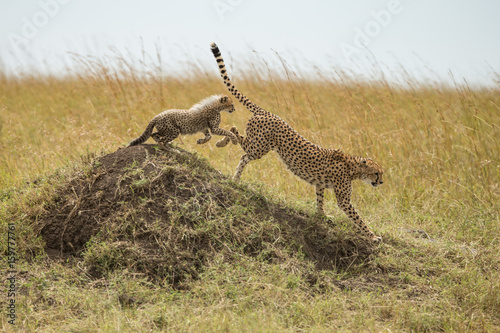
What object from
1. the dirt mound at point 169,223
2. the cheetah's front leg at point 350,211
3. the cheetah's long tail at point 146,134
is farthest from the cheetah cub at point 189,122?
the cheetah's front leg at point 350,211

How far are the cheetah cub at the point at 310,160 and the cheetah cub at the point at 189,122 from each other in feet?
0.74

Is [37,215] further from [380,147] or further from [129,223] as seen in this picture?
[380,147]

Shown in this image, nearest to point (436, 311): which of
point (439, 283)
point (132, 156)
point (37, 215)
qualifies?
point (439, 283)

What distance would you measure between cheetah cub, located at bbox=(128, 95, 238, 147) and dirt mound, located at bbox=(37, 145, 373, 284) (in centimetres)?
16

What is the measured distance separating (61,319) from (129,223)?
1.09 meters

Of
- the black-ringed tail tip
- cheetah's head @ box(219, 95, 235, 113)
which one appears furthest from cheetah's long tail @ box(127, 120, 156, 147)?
the black-ringed tail tip

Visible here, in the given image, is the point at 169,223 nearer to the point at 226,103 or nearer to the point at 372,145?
the point at 226,103

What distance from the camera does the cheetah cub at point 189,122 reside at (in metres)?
5.35

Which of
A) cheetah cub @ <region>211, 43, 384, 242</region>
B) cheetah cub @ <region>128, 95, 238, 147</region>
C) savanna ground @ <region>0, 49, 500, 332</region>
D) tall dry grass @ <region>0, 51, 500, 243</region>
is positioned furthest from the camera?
tall dry grass @ <region>0, 51, 500, 243</region>

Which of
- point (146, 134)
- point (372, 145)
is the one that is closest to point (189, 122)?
point (146, 134)

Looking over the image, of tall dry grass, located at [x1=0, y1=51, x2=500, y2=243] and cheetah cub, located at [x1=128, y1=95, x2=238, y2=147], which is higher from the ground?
cheetah cub, located at [x1=128, y1=95, x2=238, y2=147]

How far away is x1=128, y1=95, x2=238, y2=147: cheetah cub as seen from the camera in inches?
211

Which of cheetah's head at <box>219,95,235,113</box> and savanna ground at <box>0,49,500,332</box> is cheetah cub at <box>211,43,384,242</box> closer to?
cheetah's head at <box>219,95,235,113</box>

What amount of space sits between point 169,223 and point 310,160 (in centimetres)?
162
